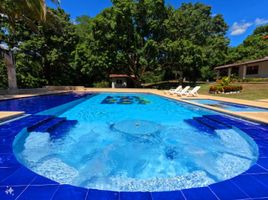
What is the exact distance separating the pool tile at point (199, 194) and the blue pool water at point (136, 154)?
1.84 ft

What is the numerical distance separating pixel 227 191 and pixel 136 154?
2.49 metres

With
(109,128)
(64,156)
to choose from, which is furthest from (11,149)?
(109,128)

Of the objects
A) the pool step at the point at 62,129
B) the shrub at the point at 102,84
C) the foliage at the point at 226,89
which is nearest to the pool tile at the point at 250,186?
the pool step at the point at 62,129

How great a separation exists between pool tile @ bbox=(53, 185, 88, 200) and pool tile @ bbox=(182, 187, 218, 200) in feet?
4.43

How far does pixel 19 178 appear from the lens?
115 inches

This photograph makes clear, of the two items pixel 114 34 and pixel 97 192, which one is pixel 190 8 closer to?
pixel 114 34

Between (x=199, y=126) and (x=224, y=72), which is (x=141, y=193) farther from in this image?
(x=224, y=72)

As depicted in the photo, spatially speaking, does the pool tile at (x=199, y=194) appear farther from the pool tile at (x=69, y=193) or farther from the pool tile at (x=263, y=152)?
the pool tile at (x=263, y=152)

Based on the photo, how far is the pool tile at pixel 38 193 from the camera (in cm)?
241

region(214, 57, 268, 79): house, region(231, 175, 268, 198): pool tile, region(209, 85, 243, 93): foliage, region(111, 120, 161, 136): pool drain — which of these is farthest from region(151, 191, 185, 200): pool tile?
region(214, 57, 268, 79): house

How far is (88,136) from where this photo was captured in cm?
615

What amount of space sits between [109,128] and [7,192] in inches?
178

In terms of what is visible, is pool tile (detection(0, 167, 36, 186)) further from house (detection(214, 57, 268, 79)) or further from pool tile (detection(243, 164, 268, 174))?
house (detection(214, 57, 268, 79))

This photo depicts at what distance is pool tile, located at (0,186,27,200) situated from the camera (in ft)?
7.92
